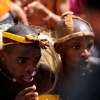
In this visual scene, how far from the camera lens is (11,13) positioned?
2525mm

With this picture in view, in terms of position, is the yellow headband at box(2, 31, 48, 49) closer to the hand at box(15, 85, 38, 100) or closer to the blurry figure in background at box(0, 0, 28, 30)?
the hand at box(15, 85, 38, 100)

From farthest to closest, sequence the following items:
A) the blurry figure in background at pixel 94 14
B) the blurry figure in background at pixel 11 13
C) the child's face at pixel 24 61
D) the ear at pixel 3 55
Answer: the blurry figure in background at pixel 11 13 → the ear at pixel 3 55 → the child's face at pixel 24 61 → the blurry figure in background at pixel 94 14

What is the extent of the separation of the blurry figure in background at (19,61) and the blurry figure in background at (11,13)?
1.60 ft

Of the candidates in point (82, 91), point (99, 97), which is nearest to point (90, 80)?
point (82, 91)

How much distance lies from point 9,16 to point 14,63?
0.67 m

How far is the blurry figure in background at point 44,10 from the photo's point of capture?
8.52ft

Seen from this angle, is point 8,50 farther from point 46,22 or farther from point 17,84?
point 46,22

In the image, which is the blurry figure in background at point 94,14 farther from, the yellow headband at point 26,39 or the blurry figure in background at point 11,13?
the blurry figure in background at point 11,13

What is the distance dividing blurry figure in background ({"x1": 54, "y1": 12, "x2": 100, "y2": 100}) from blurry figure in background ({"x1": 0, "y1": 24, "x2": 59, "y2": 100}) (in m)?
0.15

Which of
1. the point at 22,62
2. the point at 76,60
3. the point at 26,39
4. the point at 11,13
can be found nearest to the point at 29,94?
the point at 22,62

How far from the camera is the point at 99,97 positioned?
1.96m

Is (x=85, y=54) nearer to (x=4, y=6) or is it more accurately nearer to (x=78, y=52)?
(x=78, y=52)

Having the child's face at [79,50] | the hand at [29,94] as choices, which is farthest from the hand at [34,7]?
the hand at [29,94]

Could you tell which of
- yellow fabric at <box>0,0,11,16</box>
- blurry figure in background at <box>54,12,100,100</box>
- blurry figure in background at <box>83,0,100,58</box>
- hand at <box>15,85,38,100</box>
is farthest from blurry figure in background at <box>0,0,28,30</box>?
blurry figure in background at <box>83,0,100,58</box>
